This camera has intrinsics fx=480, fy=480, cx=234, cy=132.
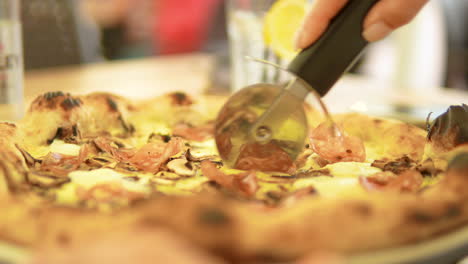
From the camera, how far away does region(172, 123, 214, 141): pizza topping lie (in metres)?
1.11

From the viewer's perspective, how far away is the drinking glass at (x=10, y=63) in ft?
4.75

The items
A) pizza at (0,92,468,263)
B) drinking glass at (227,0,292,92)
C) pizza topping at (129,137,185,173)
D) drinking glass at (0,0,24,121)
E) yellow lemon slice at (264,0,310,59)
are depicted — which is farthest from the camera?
drinking glass at (227,0,292,92)

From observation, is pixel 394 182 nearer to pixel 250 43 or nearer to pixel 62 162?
pixel 62 162

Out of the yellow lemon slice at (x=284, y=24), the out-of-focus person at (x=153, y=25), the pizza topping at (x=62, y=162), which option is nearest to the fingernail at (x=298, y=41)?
the pizza topping at (x=62, y=162)

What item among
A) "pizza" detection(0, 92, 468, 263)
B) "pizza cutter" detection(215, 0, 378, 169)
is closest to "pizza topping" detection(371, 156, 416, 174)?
"pizza" detection(0, 92, 468, 263)

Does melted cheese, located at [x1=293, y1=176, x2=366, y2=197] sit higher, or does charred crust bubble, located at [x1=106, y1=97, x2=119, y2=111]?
charred crust bubble, located at [x1=106, y1=97, x2=119, y2=111]

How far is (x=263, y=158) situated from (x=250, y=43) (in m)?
0.99

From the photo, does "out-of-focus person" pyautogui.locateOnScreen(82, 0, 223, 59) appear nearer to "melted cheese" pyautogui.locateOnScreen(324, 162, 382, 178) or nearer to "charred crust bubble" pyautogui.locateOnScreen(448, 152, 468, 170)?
"melted cheese" pyautogui.locateOnScreen(324, 162, 382, 178)

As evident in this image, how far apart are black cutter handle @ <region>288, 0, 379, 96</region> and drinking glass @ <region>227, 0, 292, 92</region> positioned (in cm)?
84

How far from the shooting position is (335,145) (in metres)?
0.97

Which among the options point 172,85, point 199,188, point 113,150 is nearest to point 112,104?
point 113,150

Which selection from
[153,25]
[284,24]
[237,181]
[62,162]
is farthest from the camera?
[153,25]

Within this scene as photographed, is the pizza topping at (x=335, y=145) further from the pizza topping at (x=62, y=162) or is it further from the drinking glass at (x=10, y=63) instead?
the drinking glass at (x=10, y=63)

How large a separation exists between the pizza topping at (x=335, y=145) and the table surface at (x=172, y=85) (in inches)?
23.6
